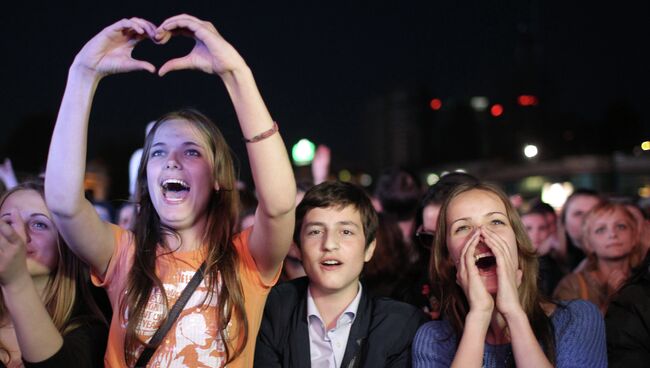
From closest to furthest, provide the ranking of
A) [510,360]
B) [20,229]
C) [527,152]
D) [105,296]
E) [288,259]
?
1. [20,229]
2. [510,360]
3. [105,296]
4. [288,259]
5. [527,152]

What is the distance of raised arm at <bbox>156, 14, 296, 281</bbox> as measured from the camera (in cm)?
267

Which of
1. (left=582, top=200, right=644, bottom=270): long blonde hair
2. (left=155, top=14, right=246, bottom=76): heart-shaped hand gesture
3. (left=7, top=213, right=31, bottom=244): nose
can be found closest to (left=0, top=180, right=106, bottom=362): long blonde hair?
(left=7, top=213, right=31, bottom=244): nose

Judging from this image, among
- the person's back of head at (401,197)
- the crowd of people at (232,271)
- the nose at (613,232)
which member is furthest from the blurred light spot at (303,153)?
the crowd of people at (232,271)

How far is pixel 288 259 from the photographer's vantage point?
4.90m

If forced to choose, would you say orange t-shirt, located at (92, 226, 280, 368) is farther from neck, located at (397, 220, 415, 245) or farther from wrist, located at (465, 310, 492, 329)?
neck, located at (397, 220, 415, 245)

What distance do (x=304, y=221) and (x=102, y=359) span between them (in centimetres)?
121

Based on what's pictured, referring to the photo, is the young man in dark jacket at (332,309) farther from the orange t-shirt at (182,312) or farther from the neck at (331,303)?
the orange t-shirt at (182,312)

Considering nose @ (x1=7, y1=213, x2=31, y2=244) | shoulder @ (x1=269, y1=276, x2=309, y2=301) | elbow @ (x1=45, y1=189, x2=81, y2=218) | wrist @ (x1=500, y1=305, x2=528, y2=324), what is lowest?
wrist @ (x1=500, y1=305, x2=528, y2=324)

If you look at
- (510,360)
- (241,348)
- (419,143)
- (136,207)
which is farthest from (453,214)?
(419,143)

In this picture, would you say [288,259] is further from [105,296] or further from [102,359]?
[102,359]

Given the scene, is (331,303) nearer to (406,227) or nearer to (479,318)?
(479,318)

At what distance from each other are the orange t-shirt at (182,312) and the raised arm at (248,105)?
47cm

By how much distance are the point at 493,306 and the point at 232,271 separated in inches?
46.4

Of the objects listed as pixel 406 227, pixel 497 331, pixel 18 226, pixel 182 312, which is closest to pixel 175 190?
pixel 182 312
